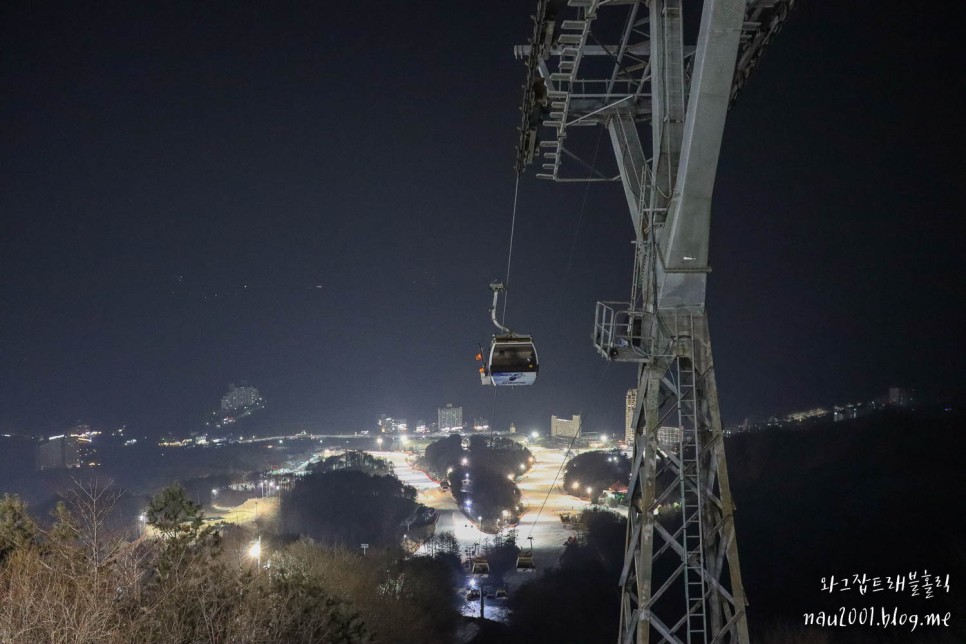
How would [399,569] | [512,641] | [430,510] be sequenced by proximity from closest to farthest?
[512,641] < [399,569] < [430,510]

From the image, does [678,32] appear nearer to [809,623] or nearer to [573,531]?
[809,623]

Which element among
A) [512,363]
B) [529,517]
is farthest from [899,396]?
[512,363]

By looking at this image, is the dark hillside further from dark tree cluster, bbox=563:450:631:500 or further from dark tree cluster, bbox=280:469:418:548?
dark tree cluster, bbox=280:469:418:548

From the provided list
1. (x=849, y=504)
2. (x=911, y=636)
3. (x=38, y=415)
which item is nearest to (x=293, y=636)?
(x=911, y=636)

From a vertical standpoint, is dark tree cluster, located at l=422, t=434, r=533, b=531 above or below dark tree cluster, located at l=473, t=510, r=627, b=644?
above

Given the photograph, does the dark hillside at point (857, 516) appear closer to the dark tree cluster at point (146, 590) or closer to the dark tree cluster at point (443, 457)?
the dark tree cluster at point (146, 590)

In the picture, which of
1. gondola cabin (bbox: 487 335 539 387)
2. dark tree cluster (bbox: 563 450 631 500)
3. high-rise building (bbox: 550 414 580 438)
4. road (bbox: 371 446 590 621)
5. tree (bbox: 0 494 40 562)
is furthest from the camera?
high-rise building (bbox: 550 414 580 438)

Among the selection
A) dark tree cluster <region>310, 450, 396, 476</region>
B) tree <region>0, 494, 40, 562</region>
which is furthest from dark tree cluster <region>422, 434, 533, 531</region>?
tree <region>0, 494, 40, 562</region>
